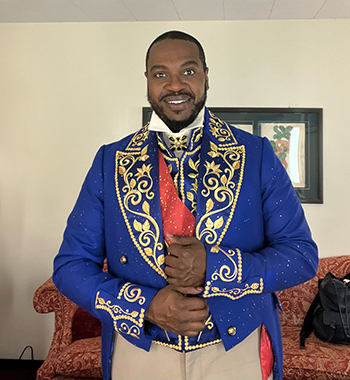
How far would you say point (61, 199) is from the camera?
317cm

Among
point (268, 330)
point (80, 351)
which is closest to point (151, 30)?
point (80, 351)

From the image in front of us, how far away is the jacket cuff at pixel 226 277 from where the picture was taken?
1003mm

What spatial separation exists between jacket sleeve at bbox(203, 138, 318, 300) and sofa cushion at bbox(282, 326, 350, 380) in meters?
1.45

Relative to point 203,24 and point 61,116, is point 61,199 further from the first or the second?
point 203,24

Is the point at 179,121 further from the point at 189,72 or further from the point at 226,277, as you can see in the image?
the point at 226,277

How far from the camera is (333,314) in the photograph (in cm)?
242

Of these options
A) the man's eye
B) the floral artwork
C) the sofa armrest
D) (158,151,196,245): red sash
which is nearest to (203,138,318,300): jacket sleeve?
(158,151,196,245): red sash

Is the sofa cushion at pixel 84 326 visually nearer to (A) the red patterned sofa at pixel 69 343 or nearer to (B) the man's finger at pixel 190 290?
(A) the red patterned sofa at pixel 69 343

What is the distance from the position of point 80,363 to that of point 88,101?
6.43ft

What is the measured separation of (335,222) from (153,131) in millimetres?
2248

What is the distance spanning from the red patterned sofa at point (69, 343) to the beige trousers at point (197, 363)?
4.19 ft

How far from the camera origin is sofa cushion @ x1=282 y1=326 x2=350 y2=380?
222 cm

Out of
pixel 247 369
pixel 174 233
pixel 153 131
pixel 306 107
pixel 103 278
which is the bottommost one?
pixel 247 369

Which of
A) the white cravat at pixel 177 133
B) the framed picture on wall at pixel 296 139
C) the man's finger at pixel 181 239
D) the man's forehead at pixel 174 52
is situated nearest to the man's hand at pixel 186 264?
the man's finger at pixel 181 239
